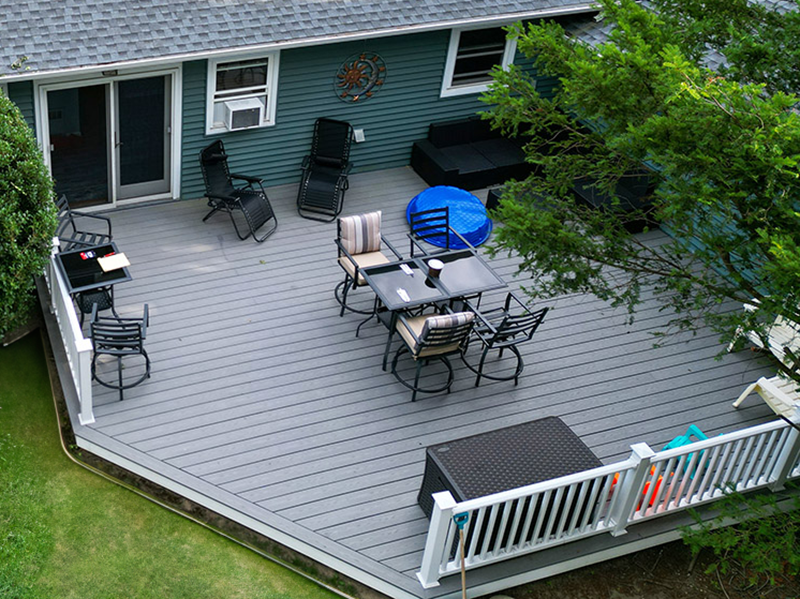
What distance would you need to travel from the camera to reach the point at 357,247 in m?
9.65

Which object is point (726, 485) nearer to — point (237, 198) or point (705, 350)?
point (705, 350)

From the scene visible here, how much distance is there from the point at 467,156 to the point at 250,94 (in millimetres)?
2800

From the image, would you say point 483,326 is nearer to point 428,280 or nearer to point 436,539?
point 428,280

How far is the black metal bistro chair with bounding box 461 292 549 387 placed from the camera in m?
8.71

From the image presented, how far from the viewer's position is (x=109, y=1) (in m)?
9.67

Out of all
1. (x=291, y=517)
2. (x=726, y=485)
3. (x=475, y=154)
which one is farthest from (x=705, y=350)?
(x=291, y=517)

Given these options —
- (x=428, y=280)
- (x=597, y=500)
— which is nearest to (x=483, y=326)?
(x=428, y=280)

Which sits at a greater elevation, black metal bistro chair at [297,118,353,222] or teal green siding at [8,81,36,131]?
teal green siding at [8,81,36,131]

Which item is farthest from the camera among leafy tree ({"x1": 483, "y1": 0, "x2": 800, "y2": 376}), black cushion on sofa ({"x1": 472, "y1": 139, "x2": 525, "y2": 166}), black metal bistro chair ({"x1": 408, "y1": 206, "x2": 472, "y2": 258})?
black cushion on sofa ({"x1": 472, "y1": 139, "x2": 525, "y2": 166})

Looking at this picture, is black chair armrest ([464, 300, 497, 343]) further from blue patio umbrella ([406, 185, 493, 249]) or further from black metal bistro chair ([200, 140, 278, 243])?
black metal bistro chair ([200, 140, 278, 243])

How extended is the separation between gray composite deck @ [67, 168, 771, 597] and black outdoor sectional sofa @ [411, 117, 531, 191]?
3.92ft

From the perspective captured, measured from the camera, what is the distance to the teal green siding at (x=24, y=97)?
375 inches

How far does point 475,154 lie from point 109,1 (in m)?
4.65

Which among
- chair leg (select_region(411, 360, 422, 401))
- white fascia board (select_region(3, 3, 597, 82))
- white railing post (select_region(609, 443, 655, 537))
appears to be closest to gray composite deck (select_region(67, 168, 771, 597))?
chair leg (select_region(411, 360, 422, 401))
